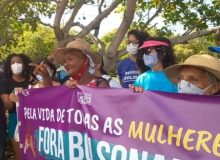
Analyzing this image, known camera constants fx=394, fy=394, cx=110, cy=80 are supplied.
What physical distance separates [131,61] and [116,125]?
2.03 meters

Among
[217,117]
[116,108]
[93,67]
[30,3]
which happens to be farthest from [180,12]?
[217,117]

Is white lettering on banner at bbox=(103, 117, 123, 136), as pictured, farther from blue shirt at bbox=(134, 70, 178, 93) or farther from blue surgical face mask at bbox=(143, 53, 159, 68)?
blue surgical face mask at bbox=(143, 53, 159, 68)

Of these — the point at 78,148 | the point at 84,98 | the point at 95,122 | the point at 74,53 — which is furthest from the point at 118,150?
the point at 74,53

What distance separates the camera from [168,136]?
2.64 m

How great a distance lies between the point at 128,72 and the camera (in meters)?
5.00

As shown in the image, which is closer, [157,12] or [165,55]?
[165,55]

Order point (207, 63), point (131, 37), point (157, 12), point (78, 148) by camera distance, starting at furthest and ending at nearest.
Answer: point (157, 12) → point (131, 37) → point (78, 148) → point (207, 63)

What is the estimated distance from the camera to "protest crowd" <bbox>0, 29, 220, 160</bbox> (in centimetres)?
277

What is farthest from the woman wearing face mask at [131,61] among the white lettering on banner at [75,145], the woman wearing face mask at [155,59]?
the white lettering on banner at [75,145]

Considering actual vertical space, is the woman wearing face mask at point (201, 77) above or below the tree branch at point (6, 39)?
below

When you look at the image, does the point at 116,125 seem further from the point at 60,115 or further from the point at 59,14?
the point at 59,14

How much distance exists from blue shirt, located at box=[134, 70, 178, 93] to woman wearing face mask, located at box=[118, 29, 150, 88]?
1074mm

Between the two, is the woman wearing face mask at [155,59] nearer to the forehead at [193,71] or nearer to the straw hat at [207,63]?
the forehead at [193,71]

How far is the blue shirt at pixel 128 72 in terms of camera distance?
196 inches
